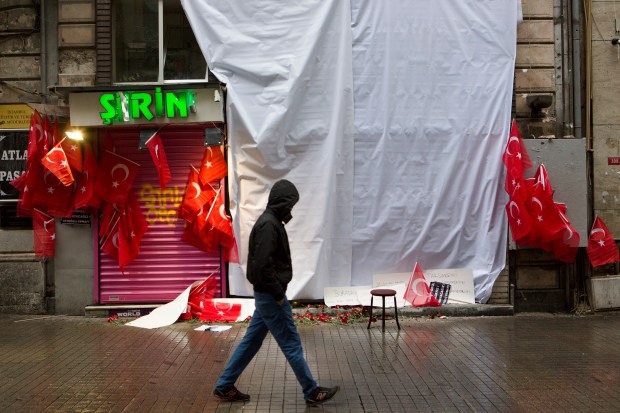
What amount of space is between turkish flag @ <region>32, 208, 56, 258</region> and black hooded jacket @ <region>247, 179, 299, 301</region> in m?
5.65

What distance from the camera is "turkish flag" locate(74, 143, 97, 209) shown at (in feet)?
31.8

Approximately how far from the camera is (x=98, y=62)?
10047 mm

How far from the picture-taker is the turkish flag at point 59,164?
9180 millimetres

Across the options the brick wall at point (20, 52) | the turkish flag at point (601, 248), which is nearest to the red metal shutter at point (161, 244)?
the brick wall at point (20, 52)

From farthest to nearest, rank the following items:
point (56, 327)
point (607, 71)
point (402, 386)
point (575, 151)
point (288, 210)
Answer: point (607, 71), point (575, 151), point (56, 327), point (402, 386), point (288, 210)

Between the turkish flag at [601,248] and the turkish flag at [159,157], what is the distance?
266 inches

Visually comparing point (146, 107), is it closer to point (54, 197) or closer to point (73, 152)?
point (73, 152)

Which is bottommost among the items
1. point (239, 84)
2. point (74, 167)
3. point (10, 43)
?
point (74, 167)

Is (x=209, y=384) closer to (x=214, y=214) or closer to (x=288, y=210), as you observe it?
(x=288, y=210)

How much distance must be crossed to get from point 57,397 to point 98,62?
19.4ft

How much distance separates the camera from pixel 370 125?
386 inches

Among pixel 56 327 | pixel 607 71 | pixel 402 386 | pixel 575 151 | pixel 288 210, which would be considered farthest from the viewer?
pixel 607 71

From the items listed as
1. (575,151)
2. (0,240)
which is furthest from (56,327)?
(575,151)

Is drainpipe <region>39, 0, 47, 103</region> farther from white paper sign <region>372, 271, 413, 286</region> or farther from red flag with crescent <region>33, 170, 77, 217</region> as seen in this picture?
white paper sign <region>372, 271, 413, 286</region>
